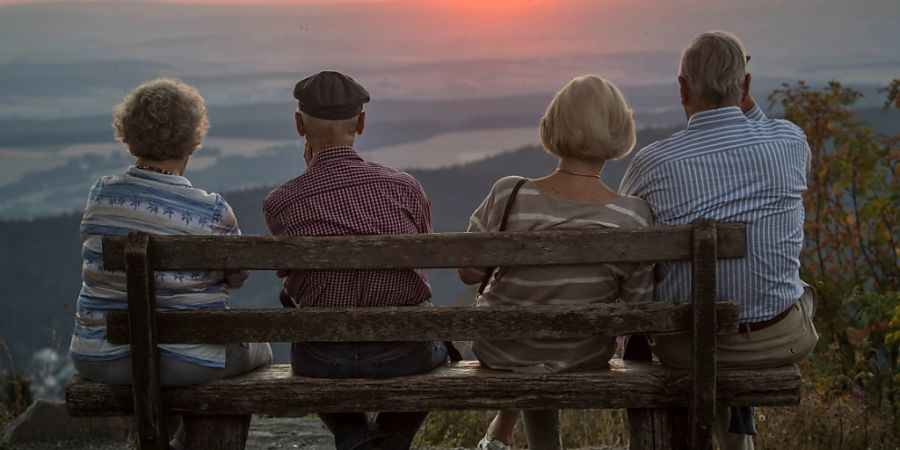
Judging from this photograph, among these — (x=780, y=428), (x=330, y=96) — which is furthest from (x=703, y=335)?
(x=780, y=428)

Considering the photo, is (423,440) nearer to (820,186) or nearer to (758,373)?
(758,373)

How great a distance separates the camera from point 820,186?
9539 mm

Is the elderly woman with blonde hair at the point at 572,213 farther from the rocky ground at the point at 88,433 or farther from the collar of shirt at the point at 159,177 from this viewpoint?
the rocky ground at the point at 88,433

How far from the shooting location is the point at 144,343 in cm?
356

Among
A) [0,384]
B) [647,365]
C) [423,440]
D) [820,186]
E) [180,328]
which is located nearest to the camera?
[180,328]

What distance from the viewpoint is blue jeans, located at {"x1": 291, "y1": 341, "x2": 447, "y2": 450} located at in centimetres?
368

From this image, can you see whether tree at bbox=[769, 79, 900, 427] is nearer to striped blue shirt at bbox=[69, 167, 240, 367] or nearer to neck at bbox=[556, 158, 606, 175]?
neck at bbox=[556, 158, 606, 175]

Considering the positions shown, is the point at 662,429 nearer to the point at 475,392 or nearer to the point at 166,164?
the point at 475,392

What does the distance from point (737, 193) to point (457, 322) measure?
105 centimetres

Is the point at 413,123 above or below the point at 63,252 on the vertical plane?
above

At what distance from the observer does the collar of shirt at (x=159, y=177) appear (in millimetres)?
3742

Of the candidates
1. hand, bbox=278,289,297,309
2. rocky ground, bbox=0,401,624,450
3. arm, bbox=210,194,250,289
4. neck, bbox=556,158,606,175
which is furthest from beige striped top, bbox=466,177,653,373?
rocky ground, bbox=0,401,624,450

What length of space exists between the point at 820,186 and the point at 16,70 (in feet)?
54.9

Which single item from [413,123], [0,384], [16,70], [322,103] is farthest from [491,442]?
[16,70]
